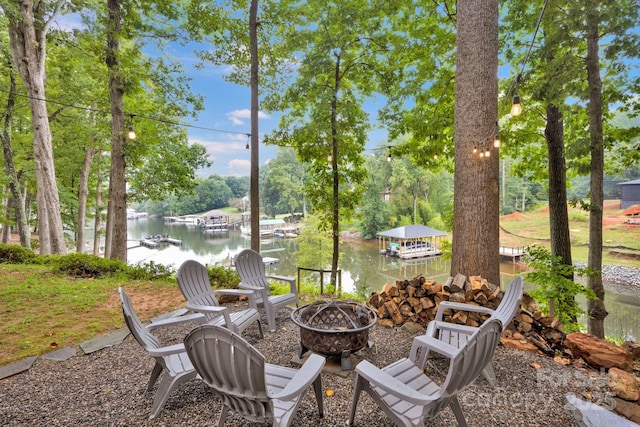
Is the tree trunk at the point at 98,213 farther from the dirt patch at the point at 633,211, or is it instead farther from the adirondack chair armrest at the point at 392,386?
the dirt patch at the point at 633,211

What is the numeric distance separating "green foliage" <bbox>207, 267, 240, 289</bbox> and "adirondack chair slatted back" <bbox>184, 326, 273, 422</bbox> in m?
3.33

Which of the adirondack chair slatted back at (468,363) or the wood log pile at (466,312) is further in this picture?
the wood log pile at (466,312)

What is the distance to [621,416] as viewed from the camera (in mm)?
1665

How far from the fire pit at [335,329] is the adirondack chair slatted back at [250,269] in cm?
112

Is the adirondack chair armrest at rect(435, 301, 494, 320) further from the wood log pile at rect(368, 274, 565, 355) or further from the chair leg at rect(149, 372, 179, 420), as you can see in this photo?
the chair leg at rect(149, 372, 179, 420)

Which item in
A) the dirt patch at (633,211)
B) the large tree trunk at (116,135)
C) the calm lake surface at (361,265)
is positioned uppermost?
the large tree trunk at (116,135)

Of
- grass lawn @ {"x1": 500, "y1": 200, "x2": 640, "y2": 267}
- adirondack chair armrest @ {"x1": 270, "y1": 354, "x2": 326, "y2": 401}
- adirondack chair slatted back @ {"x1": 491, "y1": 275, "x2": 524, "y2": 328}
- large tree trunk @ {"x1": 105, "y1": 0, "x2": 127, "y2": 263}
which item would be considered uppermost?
large tree trunk @ {"x1": 105, "y1": 0, "x2": 127, "y2": 263}

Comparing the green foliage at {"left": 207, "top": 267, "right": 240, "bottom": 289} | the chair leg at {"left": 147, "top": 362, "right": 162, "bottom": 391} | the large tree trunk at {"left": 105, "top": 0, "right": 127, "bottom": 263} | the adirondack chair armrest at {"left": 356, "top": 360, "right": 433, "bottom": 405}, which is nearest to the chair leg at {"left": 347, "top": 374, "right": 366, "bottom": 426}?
the adirondack chair armrest at {"left": 356, "top": 360, "right": 433, "bottom": 405}

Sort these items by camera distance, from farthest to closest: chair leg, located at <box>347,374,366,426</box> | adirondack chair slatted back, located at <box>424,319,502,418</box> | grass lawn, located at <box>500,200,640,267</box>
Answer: grass lawn, located at <box>500,200,640,267</box> < chair leg, located at <box>347,374,366,426</box> < adirondack chair slatted back, located at <box>424,319,502,418</box>

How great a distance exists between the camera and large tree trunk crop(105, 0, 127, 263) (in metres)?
5.86

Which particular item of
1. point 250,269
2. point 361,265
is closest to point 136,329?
point 250,269

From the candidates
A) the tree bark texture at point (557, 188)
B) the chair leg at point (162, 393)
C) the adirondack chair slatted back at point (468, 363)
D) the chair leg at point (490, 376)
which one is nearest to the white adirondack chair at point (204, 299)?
the chair leg at point (162, 393)

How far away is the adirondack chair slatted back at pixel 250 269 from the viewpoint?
11.6ft

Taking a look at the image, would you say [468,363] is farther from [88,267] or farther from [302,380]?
[88,267]
